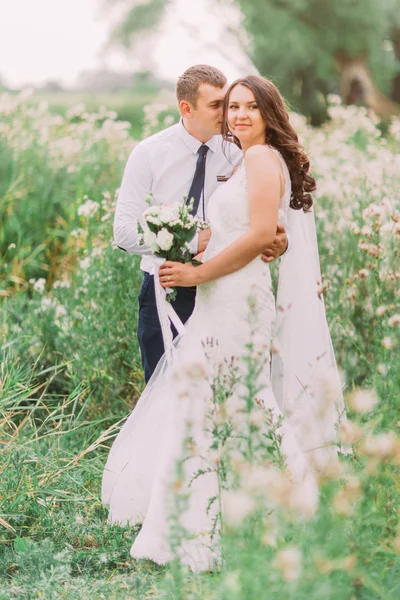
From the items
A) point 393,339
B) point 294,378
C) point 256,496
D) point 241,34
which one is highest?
point 241,34

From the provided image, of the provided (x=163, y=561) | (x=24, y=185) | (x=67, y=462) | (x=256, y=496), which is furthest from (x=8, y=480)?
(x=24, y=185)

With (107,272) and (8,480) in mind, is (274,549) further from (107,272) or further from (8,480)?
(107,272)

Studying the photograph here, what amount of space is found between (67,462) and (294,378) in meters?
1.27

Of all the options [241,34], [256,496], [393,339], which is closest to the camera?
[256,496]

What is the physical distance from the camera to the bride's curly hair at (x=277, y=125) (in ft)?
11.2

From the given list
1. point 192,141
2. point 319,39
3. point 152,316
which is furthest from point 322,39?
point 152,316

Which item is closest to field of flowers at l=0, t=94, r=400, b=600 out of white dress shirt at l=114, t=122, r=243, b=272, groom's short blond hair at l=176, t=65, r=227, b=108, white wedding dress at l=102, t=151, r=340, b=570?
white wedding dress at l=102, t=151, r=340, b=570

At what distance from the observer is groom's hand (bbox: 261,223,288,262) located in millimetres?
3500

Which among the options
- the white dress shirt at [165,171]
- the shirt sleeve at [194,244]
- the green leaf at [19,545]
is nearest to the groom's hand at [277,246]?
the shirt sleeve at [194,244]

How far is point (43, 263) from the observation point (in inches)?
276

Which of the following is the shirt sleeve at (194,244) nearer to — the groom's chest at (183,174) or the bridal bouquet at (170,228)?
the bridal bouquet at (170,228)

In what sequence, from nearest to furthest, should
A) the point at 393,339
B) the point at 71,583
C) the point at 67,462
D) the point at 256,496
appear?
the point at 256,496 → the point at 393,339 → the point at 71,583 → the point at 67,462

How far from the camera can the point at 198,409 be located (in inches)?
140

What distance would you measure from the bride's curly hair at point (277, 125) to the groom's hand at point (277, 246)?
0.24 m
